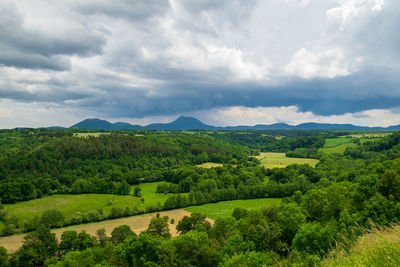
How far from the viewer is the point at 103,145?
465ft

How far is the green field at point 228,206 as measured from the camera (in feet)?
217

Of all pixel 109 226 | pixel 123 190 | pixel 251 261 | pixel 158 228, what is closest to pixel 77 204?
pixel 123 190

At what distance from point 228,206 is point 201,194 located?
9803mm

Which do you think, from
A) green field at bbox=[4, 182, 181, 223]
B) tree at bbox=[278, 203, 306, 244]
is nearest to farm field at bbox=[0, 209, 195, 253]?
green field at bbox=[4, 182, 181, 223]

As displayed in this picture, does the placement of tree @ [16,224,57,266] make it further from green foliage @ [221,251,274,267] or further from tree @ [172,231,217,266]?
green foliage @ [221,251,274,267]

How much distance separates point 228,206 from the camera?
72.4 meters

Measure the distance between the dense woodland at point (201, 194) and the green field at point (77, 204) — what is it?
5.03 metres

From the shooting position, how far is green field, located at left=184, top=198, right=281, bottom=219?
66.1m

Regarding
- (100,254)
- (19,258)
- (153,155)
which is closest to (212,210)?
(100,254)

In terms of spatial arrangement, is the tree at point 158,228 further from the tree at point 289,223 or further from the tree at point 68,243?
the tree at point 289,223

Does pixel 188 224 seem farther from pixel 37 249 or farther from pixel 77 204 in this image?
pixel 77 204

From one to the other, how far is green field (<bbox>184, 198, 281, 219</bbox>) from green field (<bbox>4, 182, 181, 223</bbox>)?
14.6 metres

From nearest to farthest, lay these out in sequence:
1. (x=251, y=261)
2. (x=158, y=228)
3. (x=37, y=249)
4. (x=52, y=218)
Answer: (x=251, y=261)
(x=37, y=249)
(x=158, y=228)
(x=52, y=218)

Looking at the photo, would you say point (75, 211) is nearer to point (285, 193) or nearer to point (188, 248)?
point (188, 248)
